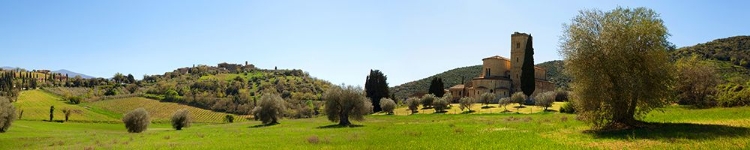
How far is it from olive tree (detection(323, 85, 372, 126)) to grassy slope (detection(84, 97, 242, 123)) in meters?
87.0

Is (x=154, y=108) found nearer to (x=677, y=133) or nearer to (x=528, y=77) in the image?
(x=528, y=77)

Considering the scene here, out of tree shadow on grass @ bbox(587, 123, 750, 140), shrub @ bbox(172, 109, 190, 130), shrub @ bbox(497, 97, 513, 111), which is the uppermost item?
shrub @ bbox(497, 97, 513, 111)

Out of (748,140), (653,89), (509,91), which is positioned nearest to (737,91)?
(653,89)

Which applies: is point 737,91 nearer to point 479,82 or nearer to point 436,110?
point 436,110

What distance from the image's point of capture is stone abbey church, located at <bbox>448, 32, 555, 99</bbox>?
115875 millimetres

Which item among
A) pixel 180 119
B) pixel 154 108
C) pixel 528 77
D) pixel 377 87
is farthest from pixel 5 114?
pixel 154 108

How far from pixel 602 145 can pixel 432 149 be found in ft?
22.5

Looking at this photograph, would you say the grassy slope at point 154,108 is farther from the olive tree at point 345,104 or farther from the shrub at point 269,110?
the olive tree at point 345,104

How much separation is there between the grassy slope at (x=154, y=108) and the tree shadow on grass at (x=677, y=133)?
413ft

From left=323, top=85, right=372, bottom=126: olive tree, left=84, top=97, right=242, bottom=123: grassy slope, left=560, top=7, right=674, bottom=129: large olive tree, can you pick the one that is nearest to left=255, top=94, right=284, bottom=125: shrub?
left=323, top=85, right=372, bottom=126: olive tree

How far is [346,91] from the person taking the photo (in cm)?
5966

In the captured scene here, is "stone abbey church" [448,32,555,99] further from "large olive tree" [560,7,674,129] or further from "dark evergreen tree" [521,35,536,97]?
"large olive tree" [560,7,674,129]

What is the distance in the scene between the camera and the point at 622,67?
27891 millimetres

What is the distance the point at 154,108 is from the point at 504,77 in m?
107
